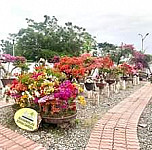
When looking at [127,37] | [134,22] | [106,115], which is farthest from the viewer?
[127,37]

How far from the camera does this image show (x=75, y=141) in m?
2.76

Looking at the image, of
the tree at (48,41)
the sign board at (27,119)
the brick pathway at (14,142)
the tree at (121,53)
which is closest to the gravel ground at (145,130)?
the brick pathway at (14,142)

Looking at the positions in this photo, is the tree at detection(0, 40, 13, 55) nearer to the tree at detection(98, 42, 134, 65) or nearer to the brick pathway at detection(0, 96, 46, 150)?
the tree at detection(98, 42, 134, 65)

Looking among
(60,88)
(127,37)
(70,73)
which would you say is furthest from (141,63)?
(60,88)

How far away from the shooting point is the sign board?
305cm

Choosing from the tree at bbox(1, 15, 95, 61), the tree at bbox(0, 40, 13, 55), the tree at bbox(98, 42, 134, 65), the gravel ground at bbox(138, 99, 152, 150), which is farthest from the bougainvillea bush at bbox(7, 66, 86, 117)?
the tree at bbox(0, 40, 13, 55)

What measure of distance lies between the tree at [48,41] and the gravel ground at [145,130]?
32.2ft

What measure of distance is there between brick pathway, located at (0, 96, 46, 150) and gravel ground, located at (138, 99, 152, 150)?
1280 mm

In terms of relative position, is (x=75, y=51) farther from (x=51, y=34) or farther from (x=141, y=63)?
(x=141, y=63)

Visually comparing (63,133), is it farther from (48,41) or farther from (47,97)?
(48,41)

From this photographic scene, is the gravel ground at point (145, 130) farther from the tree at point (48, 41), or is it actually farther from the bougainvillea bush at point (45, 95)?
the tree at point (48, 41)

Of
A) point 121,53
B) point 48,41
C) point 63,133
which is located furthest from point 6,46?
point 63,133

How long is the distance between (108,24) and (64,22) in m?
3.12

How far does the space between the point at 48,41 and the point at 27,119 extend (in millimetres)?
11018
